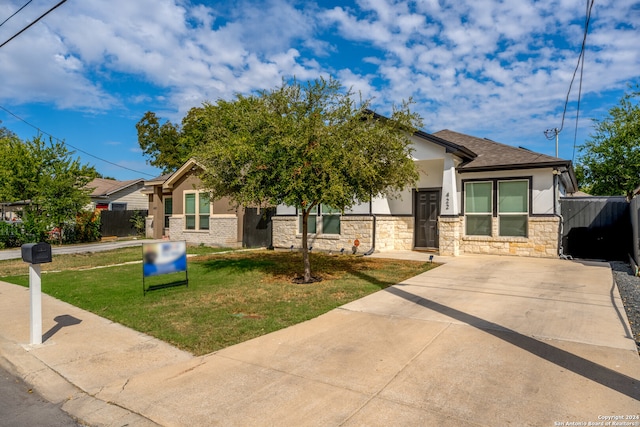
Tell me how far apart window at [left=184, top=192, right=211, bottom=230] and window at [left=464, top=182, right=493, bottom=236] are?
500 inches

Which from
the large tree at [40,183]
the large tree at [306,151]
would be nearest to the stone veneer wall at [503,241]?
the large tree at [306,151]

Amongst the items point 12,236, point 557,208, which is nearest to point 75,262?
point 12,236

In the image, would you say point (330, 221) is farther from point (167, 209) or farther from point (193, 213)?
point (167, 209)

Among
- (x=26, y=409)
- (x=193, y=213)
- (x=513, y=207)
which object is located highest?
(x=513, y=207)

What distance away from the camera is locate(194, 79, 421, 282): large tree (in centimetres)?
829

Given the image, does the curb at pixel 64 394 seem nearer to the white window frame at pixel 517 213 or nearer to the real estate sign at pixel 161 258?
the real estate sign at pixel 161 258

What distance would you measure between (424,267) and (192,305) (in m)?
6.91

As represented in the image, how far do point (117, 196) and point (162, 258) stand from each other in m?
27.2

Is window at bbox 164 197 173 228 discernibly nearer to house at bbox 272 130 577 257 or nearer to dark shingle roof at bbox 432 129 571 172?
house at bbox 272 130 577 257

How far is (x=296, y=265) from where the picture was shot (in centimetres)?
1272

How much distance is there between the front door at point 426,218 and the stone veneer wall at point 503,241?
3.38 ft

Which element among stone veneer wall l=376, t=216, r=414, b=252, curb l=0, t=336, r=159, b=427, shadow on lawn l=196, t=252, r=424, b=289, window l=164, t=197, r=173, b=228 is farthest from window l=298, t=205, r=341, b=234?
curb l=0, t=336, r=159, b=427

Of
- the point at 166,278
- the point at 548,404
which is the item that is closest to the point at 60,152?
the point at 166,278

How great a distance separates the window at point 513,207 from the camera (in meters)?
13.6
